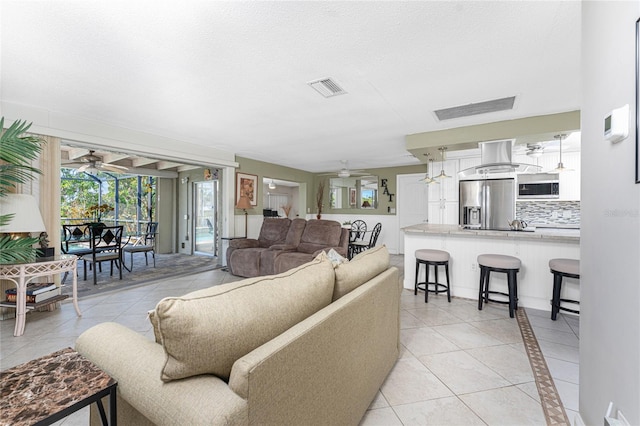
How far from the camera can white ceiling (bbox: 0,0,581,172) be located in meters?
1.64

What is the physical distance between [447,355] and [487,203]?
13.1ft

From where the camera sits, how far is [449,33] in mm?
1813

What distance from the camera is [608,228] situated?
1.13 metres

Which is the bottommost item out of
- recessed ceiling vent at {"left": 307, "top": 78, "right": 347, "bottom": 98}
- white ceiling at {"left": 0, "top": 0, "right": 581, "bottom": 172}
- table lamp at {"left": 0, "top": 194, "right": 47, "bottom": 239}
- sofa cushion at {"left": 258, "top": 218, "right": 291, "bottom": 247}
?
sofa cushion at {"left": 258, "top": 218, "right": 291, "bottom": 247}

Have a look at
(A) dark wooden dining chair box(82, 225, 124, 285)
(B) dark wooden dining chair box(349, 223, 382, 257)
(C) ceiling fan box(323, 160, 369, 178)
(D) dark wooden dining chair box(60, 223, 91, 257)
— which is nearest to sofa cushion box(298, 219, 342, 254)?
(B) dark wooden dining chair box(349, 223, 382, 257)

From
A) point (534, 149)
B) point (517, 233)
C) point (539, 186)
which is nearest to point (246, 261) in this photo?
point (517, 233)

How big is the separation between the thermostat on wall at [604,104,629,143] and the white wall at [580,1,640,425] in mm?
26

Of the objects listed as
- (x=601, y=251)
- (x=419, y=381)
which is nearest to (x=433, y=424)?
(x=419, y=381)

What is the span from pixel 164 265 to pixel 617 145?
6749 millimetres

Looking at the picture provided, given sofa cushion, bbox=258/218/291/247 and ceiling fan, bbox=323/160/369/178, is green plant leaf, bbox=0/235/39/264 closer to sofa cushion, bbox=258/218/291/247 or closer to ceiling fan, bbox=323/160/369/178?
sofa cushion, bbox=258/218/291/247

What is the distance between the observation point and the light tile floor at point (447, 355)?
164cm

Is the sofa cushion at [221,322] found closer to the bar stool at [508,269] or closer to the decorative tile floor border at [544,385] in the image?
the decorative tile floor border at [544,385]

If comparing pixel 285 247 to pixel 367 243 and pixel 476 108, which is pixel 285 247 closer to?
pixel 367 243

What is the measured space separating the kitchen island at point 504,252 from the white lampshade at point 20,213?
14.2ft
